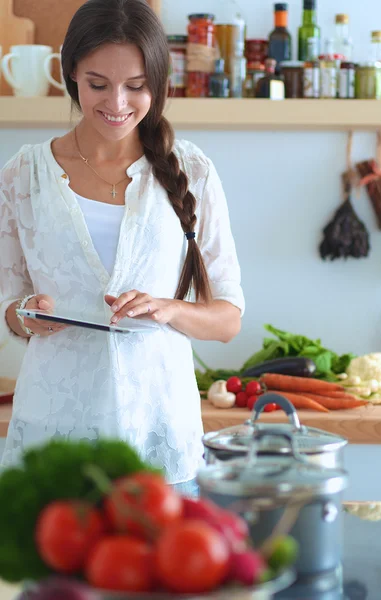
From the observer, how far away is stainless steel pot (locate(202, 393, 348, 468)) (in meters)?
0.87

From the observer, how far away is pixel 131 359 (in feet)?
4.76

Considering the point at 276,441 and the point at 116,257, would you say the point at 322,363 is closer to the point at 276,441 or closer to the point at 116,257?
the point at 116,257

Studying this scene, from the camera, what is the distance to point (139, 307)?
4.48ft

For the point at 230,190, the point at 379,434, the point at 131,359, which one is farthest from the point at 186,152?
the point at 230,190

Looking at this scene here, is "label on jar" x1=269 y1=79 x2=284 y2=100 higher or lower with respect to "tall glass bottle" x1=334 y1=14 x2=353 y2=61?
lower

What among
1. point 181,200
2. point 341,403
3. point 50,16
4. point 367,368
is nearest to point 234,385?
point 341,403

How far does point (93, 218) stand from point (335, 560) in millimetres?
815

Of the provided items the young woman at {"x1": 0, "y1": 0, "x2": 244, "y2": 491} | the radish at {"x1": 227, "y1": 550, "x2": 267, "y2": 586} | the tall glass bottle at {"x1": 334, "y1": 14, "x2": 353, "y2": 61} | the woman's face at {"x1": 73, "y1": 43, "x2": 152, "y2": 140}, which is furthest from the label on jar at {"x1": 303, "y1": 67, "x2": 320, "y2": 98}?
the radish at {"x1": 227, "y1": 550, "x2": 267, "y2": 586}

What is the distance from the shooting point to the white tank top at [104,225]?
1.49m

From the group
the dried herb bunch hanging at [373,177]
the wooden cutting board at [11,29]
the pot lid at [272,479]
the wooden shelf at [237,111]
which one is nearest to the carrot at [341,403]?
the dried herb bunch hanging at [373,177]

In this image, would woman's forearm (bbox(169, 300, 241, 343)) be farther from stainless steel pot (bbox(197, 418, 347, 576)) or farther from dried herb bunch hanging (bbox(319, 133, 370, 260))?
dried herb bunch hanging (bbox(319, 133, 370, 260))

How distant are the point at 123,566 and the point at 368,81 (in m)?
2.34

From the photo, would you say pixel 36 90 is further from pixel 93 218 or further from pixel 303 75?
pixel 93 218

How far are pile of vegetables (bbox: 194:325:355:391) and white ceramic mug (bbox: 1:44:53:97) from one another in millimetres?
954
